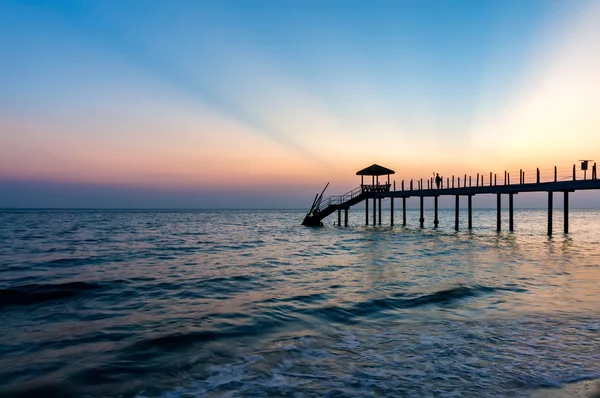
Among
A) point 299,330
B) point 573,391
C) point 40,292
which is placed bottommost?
point 40,292

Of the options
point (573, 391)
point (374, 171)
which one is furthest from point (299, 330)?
point (374, 171)

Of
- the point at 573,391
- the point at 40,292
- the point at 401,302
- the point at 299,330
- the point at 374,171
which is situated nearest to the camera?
the point at 573,391

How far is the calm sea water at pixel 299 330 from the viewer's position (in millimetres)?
5812

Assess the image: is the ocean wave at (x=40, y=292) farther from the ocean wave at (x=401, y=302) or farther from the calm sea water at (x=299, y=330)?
the ocean wave at (x=401, y=302)

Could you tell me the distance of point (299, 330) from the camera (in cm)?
846

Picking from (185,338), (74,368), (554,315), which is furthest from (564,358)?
(74,368)

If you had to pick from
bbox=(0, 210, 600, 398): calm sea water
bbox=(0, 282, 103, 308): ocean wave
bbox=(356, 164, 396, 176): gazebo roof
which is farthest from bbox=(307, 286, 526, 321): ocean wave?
bbox=(356, 164, 396, 176): gazebo roof

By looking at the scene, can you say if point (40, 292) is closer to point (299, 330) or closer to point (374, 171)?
point (299, 330)

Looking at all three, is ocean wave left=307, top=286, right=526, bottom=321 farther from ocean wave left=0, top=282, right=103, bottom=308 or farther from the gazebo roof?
the gazebo roof

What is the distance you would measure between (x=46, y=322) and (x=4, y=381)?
358 centimetres

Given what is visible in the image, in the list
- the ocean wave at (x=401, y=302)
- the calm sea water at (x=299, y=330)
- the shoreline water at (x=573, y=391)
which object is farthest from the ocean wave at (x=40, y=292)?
the shoreline water at (x=573, y=391)

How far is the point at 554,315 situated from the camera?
900 cm

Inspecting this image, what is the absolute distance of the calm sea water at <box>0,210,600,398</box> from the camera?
5812 millimetres

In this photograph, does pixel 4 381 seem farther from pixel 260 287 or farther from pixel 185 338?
pixel 260 287
